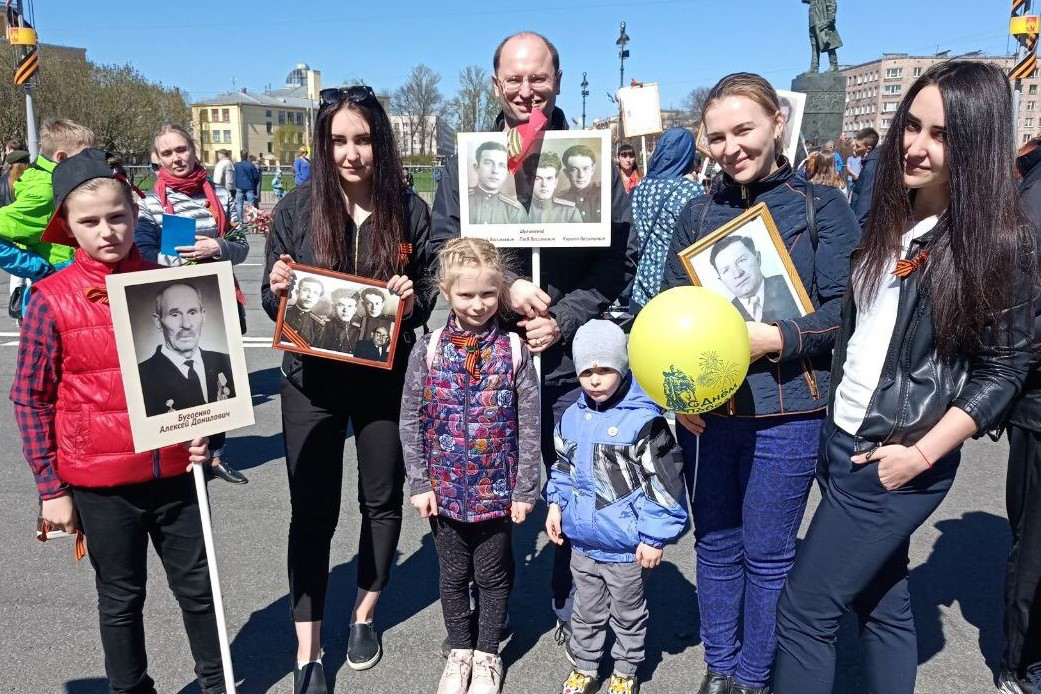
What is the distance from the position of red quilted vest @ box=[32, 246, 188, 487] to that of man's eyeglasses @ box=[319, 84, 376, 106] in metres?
0.89

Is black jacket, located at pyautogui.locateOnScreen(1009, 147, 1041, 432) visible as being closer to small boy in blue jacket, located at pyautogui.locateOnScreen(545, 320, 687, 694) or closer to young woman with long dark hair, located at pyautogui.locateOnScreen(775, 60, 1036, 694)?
young woman with long dark hair, located at pyautogui.locateOnScreen(775, 60, 1036, 694)

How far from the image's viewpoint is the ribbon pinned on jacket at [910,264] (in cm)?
196

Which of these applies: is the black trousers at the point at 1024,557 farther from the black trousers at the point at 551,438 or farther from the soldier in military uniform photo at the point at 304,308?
the soldier in military uniform photo at the point at 304,308

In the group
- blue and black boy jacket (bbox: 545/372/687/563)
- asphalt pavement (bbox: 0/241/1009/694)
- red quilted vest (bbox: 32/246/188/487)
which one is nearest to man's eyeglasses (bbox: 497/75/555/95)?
blue and black boy jacket (bbox: 545/372/687/563)

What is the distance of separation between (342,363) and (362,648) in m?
1.16

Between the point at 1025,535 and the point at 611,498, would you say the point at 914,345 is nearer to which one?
the point at 611,498

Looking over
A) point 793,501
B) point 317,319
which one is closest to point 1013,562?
point 793,501

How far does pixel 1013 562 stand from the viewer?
2865 millimetres

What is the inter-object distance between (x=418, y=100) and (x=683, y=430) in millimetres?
62164

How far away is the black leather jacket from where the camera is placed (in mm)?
1879

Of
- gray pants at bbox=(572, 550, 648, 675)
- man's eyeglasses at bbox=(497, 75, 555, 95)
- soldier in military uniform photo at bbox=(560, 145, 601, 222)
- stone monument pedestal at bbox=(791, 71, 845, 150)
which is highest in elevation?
stone monument pedestal at bbox=(791, 71, 845, 150)

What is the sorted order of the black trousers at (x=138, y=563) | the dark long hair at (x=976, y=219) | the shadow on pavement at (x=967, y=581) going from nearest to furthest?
the dark long hair at (x=976, y=219) < the black trousers at (x=138, y=563) < the shadow on pavement at (x=967, y=581)

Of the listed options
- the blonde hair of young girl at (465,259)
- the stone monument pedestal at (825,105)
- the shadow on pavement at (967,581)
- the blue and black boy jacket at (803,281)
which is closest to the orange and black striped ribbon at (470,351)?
the blonde hair of young girl at (465,259)

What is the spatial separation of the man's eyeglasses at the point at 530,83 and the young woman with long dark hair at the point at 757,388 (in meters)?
0.66
